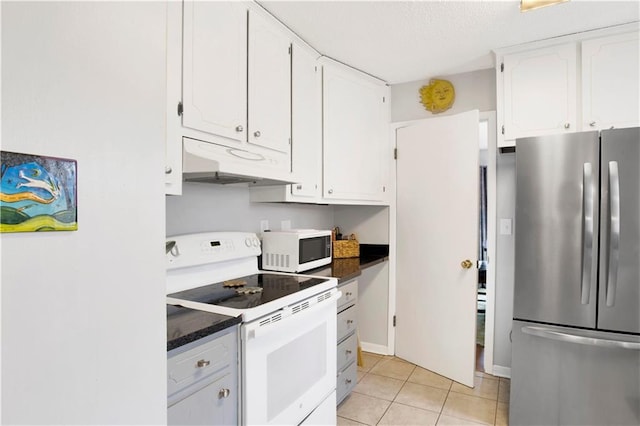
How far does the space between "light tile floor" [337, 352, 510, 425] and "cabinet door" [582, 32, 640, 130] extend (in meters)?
1.90

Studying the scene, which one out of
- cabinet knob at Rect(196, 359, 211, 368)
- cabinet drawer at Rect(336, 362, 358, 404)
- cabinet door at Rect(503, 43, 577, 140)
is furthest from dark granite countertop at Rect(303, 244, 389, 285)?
cabinet door at Rect(503, 43, 577, 140)

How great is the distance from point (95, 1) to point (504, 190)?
275 cm

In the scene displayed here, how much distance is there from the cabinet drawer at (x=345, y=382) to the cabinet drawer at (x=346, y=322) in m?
0.24

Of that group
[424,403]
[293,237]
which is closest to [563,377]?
[424,403]

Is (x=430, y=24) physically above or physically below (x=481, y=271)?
above

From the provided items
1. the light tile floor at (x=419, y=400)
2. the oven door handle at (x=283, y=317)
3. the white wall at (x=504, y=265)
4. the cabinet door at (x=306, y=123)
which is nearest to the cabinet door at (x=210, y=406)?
the oven door handle at (x=283, y=317)

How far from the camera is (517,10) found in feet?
6.39

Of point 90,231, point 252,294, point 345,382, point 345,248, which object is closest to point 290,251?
point 252,294

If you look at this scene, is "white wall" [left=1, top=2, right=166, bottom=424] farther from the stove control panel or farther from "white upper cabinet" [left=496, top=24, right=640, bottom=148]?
"white upper cabinet" [left=496, top=24, right=640, bottom=148]

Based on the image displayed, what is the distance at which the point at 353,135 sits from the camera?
2.74 metres

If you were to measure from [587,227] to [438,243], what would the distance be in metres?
1.08

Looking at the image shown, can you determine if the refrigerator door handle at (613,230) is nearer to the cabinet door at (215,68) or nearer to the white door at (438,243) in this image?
the white door at (438,243)

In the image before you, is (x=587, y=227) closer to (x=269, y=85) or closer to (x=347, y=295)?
(x=347, y=295)

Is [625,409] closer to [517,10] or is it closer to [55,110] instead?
[517,10]
